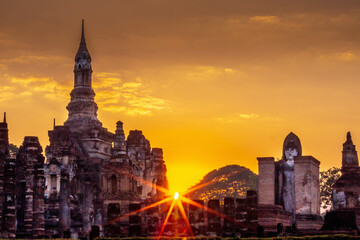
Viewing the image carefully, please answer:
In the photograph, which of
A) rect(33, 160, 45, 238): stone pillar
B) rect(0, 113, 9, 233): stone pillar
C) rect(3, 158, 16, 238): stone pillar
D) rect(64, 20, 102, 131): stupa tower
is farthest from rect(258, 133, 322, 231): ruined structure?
rect(64, 20, 102, 131): stupa tower

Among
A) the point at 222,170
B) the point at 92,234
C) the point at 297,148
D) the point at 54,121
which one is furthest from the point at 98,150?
the point at 222,170

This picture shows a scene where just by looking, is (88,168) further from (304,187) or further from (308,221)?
(308,221)

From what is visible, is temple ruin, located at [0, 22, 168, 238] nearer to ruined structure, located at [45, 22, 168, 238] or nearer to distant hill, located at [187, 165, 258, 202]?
ruined structure, located at [45, 22, 168, 238]

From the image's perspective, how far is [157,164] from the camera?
2694 inches

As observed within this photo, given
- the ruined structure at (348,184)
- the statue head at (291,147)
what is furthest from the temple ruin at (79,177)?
the ruined structure at (348,184)

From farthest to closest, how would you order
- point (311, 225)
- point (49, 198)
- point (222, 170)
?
point (222, 170) < point (49, 198) < point (311, 225)

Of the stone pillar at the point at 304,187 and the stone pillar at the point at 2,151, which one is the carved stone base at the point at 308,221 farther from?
the stone pillar at the point at 2,151

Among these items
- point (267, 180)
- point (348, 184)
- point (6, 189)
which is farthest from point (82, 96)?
point (348, 184)

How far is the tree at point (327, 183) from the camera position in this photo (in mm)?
79500

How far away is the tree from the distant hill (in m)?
17.0

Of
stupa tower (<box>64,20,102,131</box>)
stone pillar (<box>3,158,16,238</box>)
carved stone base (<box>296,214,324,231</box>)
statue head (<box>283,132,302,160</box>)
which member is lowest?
carved stone base (<box>296,214,324,231</box>)

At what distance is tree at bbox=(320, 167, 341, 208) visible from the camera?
79500 mm

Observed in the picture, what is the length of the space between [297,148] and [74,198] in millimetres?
21193

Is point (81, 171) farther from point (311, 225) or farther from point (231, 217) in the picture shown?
point (231, 217)
